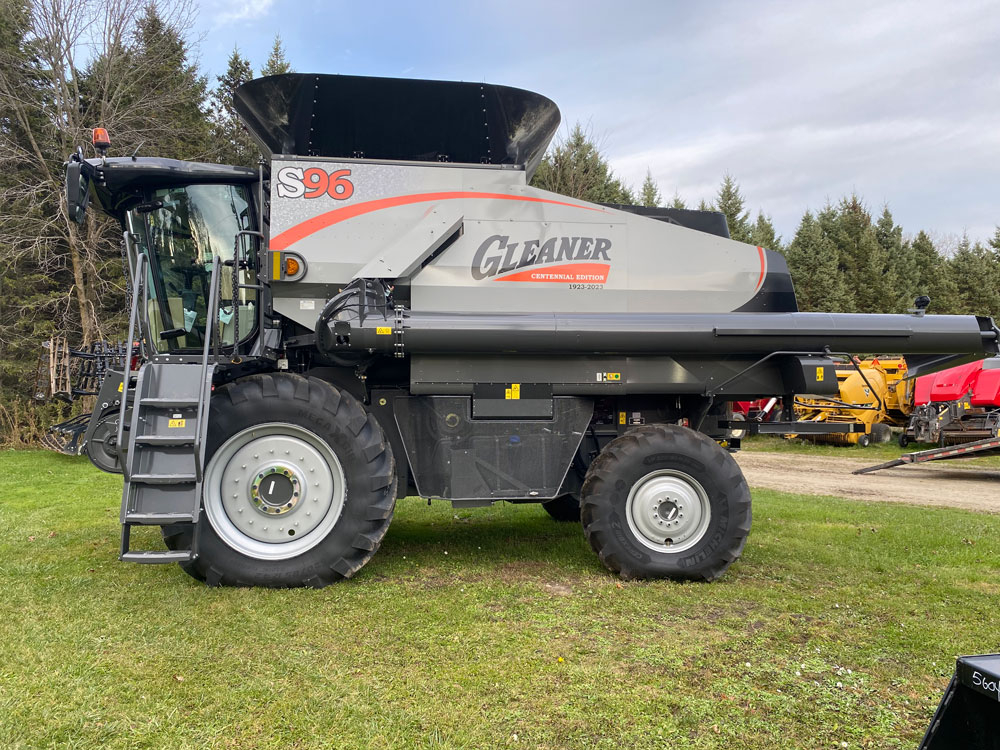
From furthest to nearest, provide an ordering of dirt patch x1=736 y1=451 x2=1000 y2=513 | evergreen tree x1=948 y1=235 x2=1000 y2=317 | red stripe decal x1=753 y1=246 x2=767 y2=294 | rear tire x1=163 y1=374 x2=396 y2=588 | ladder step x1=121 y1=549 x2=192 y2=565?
evergreen tree x1=948 y1=235 x2=1000 y2=317 → dirt patch x1=736 y1=451 x2=1000 y2=513 → red stripe decal x1=753 y1=246 x2=767 y2=294 → rear tire x1=163 y1=374 x2=396 y2=588 → ladder step x1=121 y1=549 x2=192 y2=565

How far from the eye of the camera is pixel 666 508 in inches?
208

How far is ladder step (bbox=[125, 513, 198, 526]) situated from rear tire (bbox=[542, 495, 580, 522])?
161 inches

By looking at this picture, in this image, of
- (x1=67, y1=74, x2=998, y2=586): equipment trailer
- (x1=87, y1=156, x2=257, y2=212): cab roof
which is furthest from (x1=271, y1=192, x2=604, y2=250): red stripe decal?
(x1=87, y1=156, x2=257, y2=212): cab roof

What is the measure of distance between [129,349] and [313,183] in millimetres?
1814

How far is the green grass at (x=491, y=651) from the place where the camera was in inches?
Result: 117

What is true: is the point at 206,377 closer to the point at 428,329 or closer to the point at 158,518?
the point at 158,518

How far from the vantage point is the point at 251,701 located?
10.4 feet

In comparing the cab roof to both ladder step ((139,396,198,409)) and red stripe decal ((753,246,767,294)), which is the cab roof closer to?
ladder step ((139,396,198,409))

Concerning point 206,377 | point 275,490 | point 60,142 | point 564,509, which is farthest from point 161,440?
point 60,142

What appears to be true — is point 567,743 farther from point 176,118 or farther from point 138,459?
point 176,118

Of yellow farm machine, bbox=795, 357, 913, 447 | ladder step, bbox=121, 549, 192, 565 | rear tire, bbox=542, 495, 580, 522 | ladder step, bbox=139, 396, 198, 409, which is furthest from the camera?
yellow farm machine, bbox=795, 357, 913, 447

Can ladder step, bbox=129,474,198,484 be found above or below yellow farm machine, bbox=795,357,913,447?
below

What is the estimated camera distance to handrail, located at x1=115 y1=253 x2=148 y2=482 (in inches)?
178

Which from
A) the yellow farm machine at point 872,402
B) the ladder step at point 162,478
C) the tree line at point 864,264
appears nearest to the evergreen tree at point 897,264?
the tree line at point 864,264
